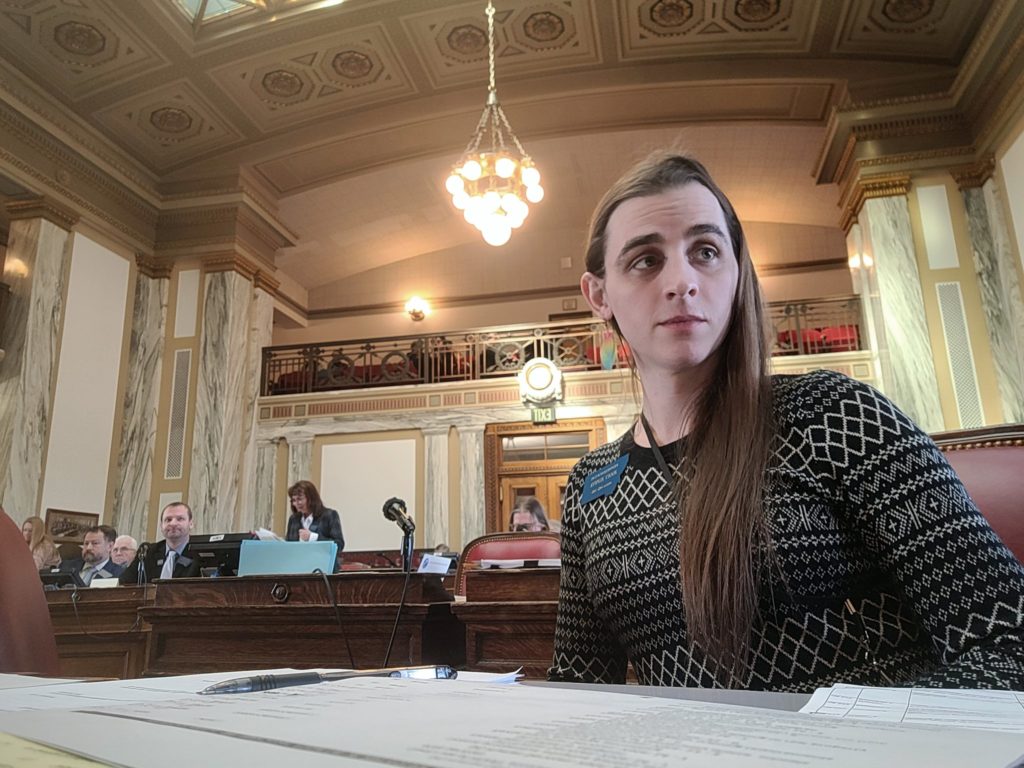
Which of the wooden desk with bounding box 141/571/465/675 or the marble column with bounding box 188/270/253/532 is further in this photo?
the marble column with bounding box 188/270/253/532

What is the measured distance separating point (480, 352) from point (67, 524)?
18.4 ft

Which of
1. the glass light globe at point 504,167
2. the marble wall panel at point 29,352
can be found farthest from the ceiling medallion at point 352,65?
the marble wall panel at point 29,352

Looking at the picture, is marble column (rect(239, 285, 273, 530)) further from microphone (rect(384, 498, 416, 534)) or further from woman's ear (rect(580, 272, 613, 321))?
woman's ear (rect(580, 272, 613, 321))

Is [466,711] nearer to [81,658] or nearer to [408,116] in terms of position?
[81,658]

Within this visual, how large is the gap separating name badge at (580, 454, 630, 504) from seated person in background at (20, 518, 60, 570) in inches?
284

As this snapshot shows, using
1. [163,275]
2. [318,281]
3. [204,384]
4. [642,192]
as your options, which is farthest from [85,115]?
[642,192]

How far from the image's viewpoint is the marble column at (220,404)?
9336 mm

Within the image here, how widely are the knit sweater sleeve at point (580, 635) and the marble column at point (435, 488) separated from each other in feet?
28.2

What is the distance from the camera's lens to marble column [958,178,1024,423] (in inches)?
306

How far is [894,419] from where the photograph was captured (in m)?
0.96

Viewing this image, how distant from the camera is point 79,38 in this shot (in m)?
8.06

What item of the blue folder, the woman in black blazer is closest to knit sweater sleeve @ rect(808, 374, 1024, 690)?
the blue folder

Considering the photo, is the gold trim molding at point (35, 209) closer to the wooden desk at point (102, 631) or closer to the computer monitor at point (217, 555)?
the computer monitor at point (217, 555)

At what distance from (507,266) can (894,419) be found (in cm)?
1341
